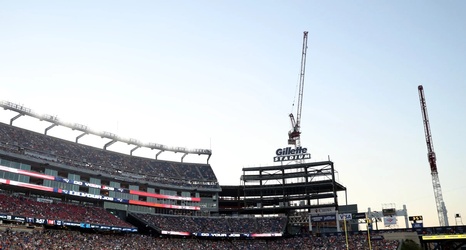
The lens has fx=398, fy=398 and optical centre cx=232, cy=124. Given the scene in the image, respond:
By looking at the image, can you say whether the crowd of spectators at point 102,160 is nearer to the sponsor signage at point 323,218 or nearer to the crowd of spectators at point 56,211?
the crowd of spectators at point 56,211

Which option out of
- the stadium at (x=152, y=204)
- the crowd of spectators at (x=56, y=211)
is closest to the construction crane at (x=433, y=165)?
the stadium at (x=152, y=204)

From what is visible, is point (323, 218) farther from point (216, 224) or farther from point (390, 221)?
point (216, 224)

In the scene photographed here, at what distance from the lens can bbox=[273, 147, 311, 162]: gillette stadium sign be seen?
384 feet

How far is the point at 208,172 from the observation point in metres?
121

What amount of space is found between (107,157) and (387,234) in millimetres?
73278

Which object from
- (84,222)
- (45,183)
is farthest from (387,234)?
(45,183)

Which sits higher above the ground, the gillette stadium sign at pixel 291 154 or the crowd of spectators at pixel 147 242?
the gillette stadium sign at pixel 291 154

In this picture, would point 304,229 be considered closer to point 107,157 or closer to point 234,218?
point 234,218

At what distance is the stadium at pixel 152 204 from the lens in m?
75.0

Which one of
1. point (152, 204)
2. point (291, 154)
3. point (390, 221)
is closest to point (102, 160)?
point (152, 204)

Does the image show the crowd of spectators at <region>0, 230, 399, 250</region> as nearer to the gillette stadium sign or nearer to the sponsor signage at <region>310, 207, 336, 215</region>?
the sponsor signage at <region>310, 207, 336, 215</region>

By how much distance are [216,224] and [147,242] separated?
73.3 ft

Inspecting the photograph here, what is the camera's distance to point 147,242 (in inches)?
3438

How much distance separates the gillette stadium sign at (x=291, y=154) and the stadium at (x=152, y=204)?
39 centimetres
